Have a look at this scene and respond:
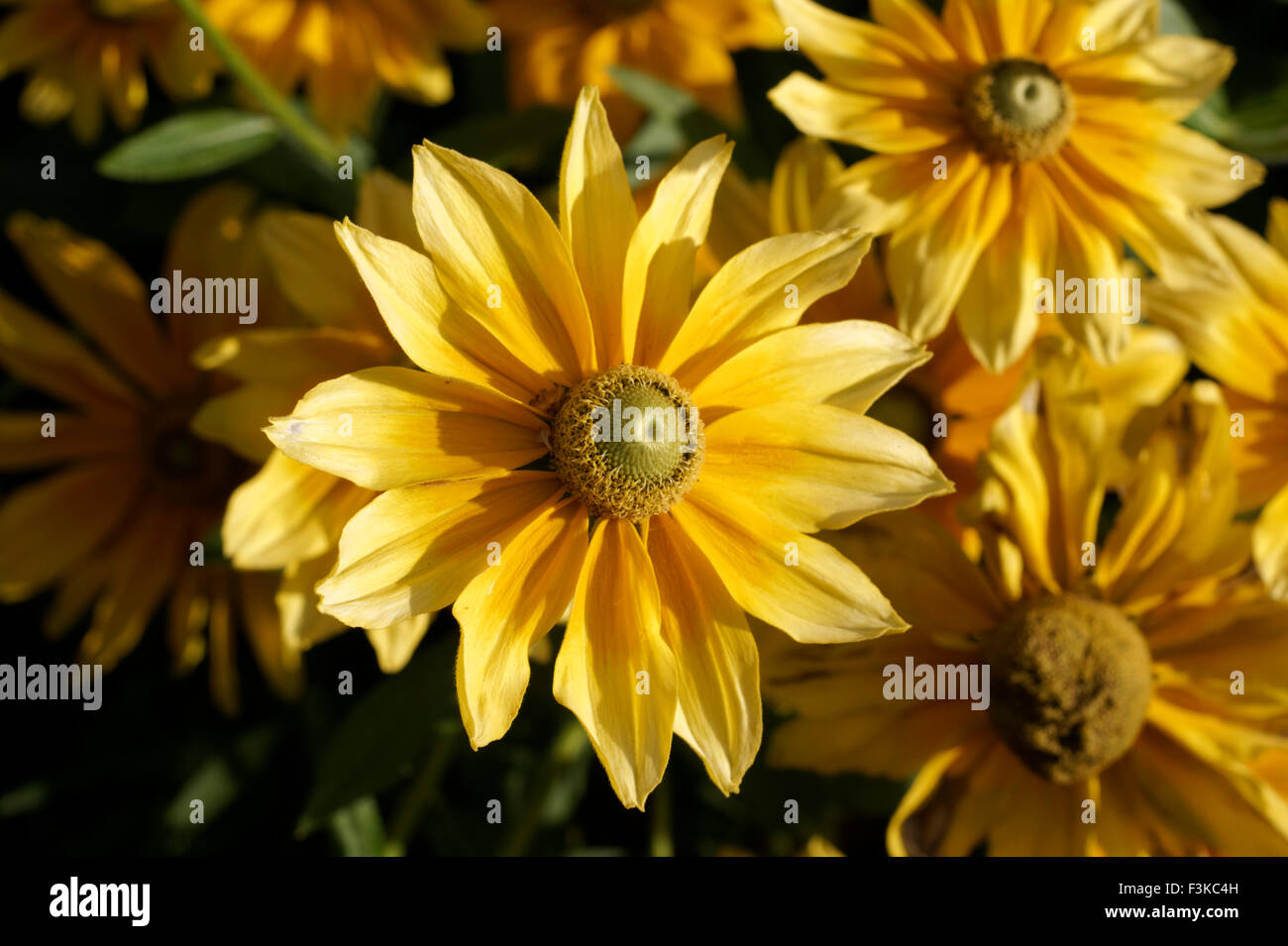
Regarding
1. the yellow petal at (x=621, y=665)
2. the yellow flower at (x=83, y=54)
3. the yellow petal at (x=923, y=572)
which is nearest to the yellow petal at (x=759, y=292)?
the yellow petal at (x=621, y=665)

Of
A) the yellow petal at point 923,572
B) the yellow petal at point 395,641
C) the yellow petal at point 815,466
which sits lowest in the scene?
the yellow petal at point 395,641

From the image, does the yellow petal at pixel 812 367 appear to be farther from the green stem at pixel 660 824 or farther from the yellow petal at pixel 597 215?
the green stem at pixel 660 824

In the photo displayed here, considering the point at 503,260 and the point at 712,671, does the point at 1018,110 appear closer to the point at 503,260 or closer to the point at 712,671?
the point at 503,260

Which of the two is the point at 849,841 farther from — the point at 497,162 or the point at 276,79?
the point at 276,79

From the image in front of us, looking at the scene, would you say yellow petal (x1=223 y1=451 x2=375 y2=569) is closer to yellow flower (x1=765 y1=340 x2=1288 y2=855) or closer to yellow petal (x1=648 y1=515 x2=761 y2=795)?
yellow petal (x1=648 y1=515 x2=761 y2=795)

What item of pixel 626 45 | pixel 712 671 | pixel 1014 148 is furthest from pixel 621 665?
pixel 626 45

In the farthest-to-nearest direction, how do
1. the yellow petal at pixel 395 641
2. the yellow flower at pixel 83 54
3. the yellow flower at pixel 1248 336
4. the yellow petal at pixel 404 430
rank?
the yellow flower at pixel 83 54 → the yellow flower at pixel 1248 336 → the yellow petal at pixel 395 641 → the yellow petal at pixel 404 430

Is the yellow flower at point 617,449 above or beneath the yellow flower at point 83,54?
beneath

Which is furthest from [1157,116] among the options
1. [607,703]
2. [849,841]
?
[849,841]
